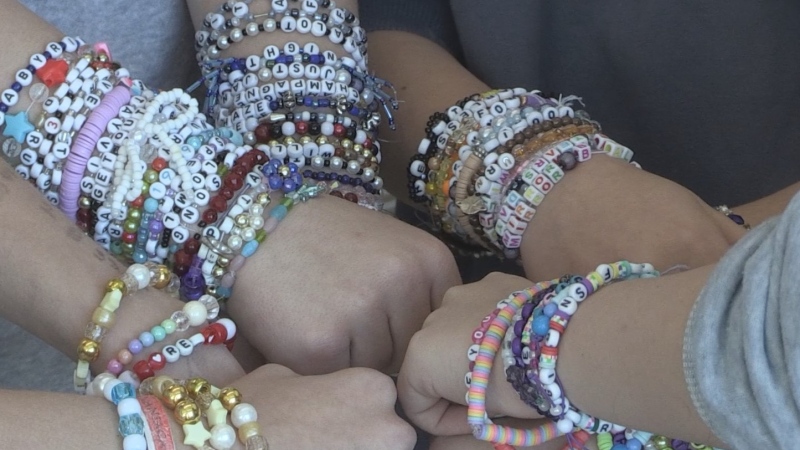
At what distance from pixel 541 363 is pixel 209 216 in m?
0.28

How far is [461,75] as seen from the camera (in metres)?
0.86

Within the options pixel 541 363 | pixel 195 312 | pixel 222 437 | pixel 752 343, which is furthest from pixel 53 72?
pixel 752 343

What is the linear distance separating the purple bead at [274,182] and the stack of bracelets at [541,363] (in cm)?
20

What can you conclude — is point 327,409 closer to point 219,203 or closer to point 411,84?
point 219,203

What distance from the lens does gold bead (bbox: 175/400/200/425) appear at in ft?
1.65

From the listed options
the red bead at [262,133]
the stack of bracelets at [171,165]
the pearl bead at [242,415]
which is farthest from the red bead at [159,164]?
the pearl bead at [242,415]

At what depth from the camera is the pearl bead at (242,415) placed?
1.69 ft

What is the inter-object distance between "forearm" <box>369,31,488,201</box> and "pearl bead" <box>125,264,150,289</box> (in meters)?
0.34

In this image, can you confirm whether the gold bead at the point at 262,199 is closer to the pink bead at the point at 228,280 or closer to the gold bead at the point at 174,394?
the pink bead at the point at 228,280

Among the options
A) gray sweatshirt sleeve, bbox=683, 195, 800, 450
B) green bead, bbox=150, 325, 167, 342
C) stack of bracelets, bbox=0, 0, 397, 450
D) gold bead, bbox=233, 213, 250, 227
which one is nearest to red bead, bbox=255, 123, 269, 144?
stack of bracelets, bbox=0, 0, 397, 450

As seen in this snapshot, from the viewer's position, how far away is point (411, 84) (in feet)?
2.82

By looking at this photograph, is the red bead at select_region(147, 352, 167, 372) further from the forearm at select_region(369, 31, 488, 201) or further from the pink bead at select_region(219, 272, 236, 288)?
the forearm at select_region(369, 31, 488, 201)

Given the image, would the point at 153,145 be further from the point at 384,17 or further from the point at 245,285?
the point at 384,17

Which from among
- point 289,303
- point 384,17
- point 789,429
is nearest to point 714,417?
point 789,429
